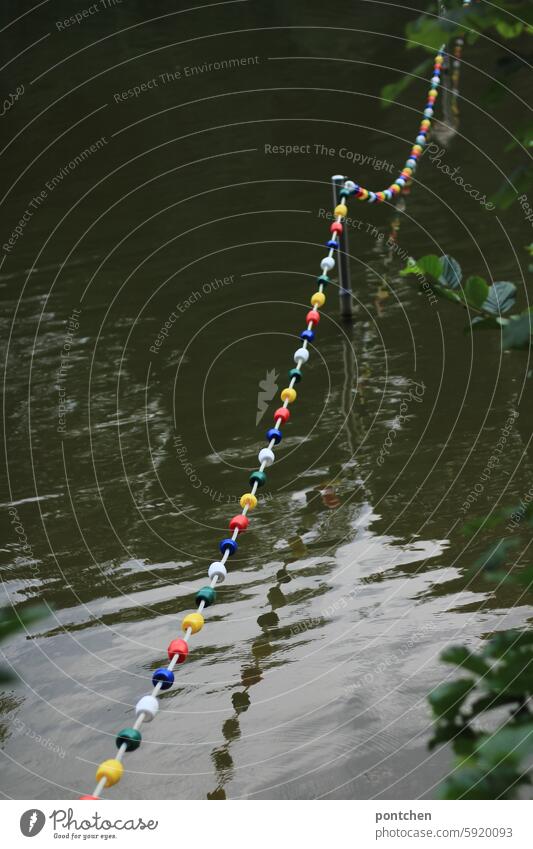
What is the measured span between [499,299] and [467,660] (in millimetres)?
483

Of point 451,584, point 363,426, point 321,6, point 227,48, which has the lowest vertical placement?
point 451,584

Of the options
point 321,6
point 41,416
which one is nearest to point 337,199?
point 41,416

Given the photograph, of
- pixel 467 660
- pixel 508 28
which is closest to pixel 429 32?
pixel 508 28

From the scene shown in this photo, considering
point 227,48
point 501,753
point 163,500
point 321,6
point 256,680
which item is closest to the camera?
point 501,753

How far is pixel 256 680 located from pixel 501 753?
6.19 feet

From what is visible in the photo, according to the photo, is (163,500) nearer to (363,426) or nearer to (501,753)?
(363,426)

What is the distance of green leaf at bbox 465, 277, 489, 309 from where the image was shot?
114 centimetres

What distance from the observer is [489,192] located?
6.47 metres

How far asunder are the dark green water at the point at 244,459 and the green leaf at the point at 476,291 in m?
0.19

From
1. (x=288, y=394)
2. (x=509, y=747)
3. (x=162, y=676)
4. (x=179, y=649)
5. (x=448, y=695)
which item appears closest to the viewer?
(x=509, y=747)

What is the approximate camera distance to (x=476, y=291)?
1.14m

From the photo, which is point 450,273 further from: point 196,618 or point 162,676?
point 196,618
